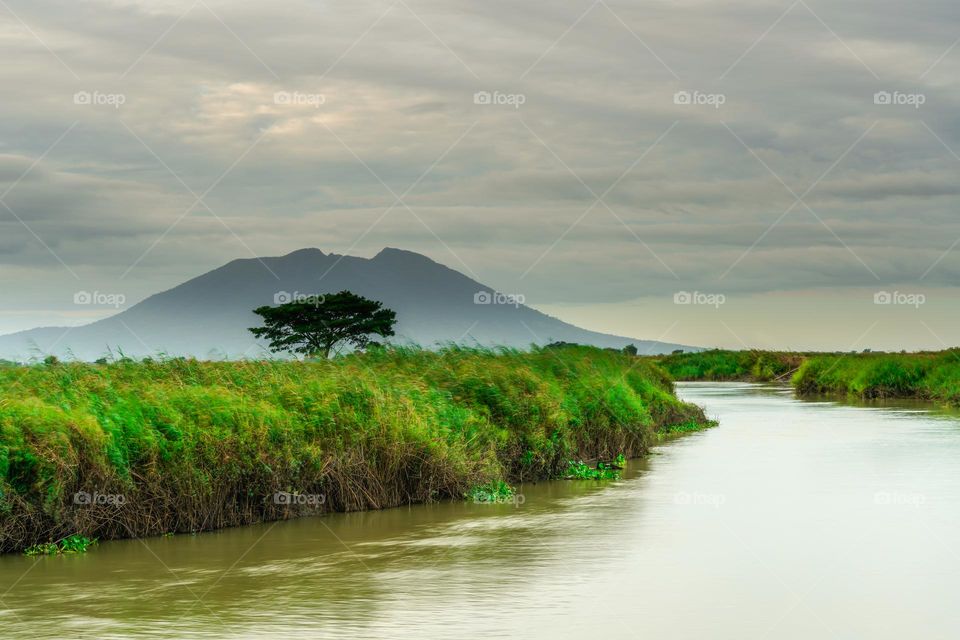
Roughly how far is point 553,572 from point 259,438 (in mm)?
4853

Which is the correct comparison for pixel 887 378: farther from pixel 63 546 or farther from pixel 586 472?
pixel 63 546

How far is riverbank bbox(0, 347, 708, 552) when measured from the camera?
12.5 meters

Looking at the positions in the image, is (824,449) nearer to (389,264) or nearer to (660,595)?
(660,595)

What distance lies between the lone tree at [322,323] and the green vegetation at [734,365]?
114 ft

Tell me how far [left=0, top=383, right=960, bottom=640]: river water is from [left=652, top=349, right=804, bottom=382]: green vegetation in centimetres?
6139

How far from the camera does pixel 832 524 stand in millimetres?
14727

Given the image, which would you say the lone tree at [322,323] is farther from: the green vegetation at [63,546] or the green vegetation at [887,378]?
the green vegetation at [63,546]

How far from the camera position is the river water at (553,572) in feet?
31.1

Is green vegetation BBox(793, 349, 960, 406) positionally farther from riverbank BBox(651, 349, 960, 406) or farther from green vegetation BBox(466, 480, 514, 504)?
green vegetation BBox(466, 480, 514, 504)

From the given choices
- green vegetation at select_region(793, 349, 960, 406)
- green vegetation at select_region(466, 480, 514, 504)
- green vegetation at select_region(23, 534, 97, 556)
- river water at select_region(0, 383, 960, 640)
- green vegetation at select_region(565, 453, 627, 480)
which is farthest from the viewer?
green vegetation at select_region(793, 349, 960, 406)

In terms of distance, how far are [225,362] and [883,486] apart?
11601 millimetres

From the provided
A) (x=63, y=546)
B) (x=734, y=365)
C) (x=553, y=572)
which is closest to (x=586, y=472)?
(x=553, y=572)

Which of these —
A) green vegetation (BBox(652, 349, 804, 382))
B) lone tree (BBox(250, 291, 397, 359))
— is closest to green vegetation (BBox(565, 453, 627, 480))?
lone tree (BBox(250, 291, 397, 359))

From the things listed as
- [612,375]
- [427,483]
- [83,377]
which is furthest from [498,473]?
[612,375]
